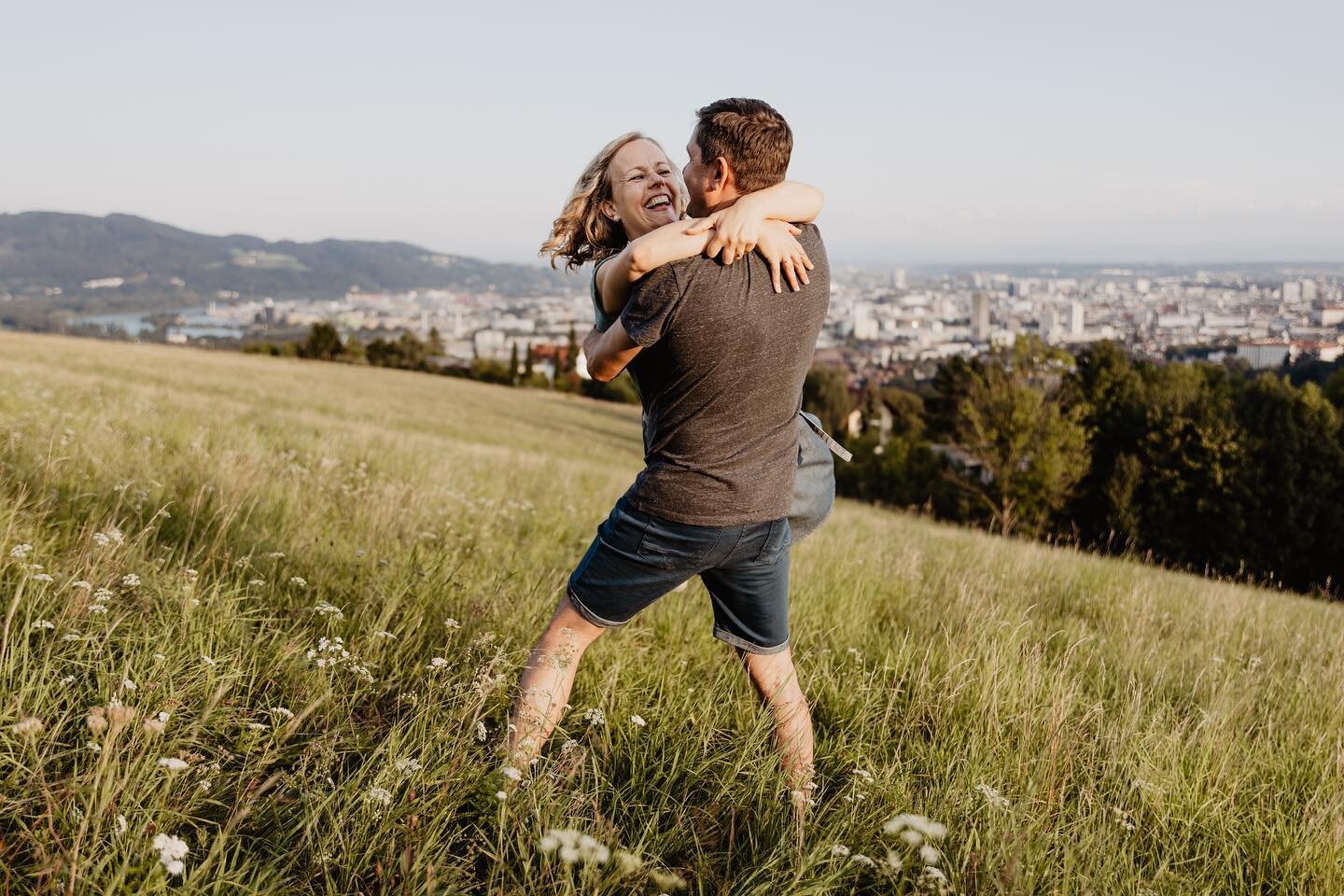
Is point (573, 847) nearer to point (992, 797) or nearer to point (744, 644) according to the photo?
point (744, 644)

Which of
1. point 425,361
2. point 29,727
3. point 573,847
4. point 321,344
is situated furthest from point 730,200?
point 425,361

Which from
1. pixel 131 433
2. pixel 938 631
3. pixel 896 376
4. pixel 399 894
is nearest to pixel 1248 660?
pixel 938 631

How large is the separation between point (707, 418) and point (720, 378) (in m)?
0.12

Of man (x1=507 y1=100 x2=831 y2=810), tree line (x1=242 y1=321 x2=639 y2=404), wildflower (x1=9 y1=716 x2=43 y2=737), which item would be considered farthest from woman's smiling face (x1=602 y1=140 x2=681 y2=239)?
tree line (x1=242 y1=321 x2=639 y2=404)

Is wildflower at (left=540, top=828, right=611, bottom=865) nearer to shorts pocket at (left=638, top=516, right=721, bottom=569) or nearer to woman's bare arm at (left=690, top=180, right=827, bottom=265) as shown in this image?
shorts pocket at (left=638, top=516, right=721, bottom=569)

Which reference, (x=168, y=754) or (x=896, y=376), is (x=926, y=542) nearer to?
(x=168, y=754)

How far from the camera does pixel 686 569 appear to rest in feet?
8.23

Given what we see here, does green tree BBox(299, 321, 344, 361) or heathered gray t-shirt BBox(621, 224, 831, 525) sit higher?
heathered gray t-shirt BBox(621, 224, 831, 525)

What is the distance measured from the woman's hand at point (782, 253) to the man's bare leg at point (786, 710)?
1177 mm

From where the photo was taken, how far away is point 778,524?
261 centimetres

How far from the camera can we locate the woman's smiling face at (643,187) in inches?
105

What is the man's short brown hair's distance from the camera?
2377mm

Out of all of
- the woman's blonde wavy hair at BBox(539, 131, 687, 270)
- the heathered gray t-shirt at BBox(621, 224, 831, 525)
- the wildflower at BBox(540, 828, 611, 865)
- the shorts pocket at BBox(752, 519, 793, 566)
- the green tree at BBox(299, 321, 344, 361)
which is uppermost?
the woman's blonde wavy hair at BBox(539, 131, 687, 270)

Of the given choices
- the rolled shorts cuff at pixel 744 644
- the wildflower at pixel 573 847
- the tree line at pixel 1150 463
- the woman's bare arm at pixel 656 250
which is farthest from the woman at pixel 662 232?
the tree line at pixel 1150 463
